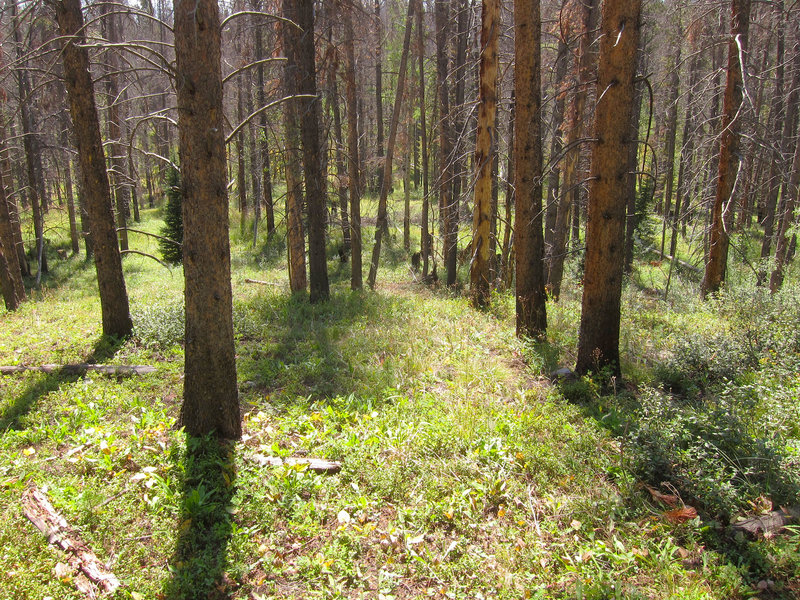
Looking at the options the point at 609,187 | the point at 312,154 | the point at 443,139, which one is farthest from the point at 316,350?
the point at 443,139

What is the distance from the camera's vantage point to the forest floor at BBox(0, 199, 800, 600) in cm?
341

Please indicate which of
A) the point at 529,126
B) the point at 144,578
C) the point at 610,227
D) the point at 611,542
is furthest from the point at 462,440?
the point at 529,126

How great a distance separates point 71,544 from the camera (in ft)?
11.6

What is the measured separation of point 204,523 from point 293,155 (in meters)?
8.48

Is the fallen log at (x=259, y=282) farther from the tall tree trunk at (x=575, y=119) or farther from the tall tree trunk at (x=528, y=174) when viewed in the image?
the tall tree trunk at (x=528, y=174)

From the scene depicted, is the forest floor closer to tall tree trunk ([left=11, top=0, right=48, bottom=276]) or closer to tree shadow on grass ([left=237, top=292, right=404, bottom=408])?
tree shadow on grass ([left=237, top=292, right=404, bottom=408])

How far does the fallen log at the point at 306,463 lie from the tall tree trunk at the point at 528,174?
4369 mm

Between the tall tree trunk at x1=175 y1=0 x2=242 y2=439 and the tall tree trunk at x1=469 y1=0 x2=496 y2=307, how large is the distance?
6.51 meters

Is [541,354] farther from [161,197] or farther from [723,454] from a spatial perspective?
[161,197]

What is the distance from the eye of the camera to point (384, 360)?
271 inches

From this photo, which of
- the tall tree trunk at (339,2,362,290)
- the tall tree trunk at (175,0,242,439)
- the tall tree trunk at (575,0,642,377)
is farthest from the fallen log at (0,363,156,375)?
the tall tree trunk at (339,2,362,290)

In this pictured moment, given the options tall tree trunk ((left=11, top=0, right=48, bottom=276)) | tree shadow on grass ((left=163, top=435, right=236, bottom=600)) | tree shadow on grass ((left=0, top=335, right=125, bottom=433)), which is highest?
tall tree trunk ((left=11, top=0, right=48, bottom=276))

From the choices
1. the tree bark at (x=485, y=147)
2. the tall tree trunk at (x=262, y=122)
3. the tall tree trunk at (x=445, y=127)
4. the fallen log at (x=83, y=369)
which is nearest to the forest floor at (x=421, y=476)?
the fallen log at (x=83, y=369)

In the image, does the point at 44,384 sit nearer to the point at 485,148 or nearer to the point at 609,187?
the point at 609,187
